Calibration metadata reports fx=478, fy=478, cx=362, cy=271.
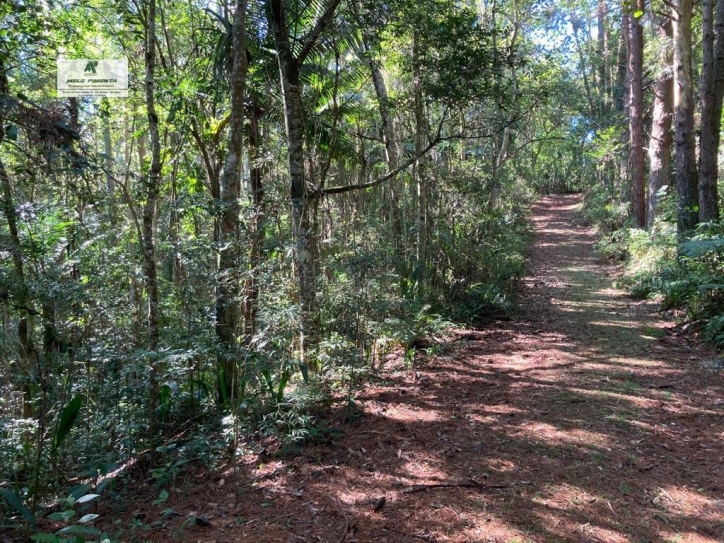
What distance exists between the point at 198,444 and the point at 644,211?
561 inches

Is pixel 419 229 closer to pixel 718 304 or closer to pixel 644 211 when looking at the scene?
pixel 718 304

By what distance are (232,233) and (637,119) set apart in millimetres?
13073

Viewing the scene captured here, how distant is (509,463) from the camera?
4.02 m

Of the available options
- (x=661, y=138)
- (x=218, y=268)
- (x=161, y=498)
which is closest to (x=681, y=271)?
(x=661, y=138)

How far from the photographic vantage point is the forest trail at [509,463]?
3.26 metres

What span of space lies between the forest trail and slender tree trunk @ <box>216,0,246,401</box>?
1.36m

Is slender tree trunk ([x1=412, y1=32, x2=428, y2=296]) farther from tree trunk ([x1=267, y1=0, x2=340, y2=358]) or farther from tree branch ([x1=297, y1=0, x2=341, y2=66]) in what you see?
tree trunk ([x1=267, y1=0, x2=340, y2=358])

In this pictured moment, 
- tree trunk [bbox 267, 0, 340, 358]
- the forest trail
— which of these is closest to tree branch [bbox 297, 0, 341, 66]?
tree trunk [bbox 267, 0, 340, 358]

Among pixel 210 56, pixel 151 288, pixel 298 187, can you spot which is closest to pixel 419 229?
pixel 298 187

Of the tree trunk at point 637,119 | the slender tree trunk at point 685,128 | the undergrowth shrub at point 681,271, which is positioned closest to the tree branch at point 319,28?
the undergrowth shrub at point 681,271

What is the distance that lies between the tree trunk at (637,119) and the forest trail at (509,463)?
8.69 meters

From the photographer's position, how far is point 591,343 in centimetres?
727
